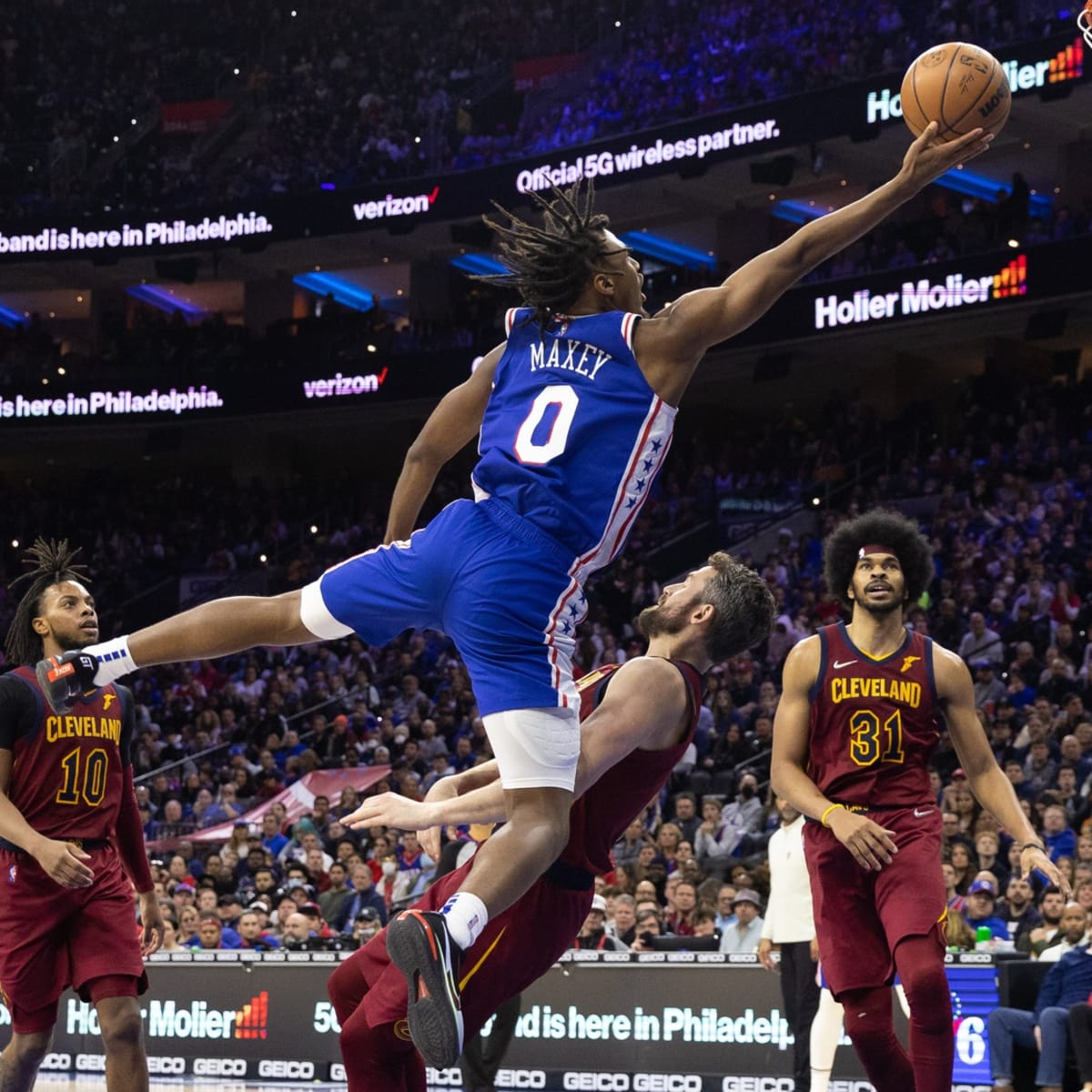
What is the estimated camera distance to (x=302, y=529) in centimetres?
3175

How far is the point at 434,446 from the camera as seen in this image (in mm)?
5594

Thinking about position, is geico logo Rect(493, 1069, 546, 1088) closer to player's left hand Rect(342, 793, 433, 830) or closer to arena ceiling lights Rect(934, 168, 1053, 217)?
player's left hand Rect(342, 793, 433, 830)

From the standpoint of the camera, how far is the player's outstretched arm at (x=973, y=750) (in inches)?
254

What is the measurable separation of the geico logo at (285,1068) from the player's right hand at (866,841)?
7.66 m

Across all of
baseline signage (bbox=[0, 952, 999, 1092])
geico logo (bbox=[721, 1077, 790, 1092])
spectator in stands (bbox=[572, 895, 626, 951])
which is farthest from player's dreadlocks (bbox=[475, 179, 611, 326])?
spectator in stands (bbox=[572, 895, 626, 951])

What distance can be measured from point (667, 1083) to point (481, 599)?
768 cm

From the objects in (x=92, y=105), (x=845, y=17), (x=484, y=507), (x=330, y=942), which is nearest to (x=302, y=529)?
(x=92, y=105)

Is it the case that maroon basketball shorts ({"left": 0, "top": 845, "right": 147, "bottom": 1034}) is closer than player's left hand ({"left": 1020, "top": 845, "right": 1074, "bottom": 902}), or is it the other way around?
player's left hand ({"left": 1020, "top": 845, "right": 1074, "bottom": 902})

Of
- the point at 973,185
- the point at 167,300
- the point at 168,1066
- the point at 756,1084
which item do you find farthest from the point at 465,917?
the point at 167,300

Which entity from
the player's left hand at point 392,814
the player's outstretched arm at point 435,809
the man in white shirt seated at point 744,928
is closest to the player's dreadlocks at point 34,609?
the player's outstretched arm at point 435,809

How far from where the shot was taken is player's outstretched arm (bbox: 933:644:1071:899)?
21.1 ft

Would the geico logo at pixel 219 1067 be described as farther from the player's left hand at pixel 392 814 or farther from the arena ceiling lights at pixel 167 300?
the arena ceiling lights at pixel 167 300

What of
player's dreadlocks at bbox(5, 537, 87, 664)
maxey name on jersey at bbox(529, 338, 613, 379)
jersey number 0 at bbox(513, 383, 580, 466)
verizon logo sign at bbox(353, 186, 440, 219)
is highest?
verizon logo sign at bbox(353, 186, 440, 219)

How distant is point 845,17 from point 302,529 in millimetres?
13334
